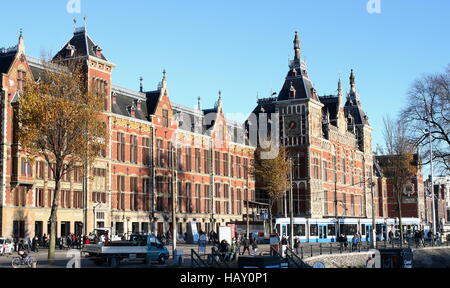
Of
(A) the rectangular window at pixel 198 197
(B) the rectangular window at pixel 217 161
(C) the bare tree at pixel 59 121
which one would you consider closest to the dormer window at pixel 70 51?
(C) the bare tree at pixel 59 121

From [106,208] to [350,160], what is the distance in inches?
2269

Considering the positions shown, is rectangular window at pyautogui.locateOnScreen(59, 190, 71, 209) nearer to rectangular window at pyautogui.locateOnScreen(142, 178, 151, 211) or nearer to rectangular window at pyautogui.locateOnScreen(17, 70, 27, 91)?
rectangular window at pyautogui.locateOnScreen(17, 70, 27, 91)

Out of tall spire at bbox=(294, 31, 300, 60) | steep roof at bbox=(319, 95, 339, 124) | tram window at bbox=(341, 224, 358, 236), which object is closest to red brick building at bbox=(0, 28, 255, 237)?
tall spire at bbox=(294, 31, 300, 60)

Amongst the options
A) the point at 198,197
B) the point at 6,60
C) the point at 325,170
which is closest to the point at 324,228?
the point at 198,197

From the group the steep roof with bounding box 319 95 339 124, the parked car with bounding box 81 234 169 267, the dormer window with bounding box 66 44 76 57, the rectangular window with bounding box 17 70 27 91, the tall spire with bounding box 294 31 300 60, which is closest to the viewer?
the parked car with bounding box 81 234 169 267

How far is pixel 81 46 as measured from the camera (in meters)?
64.7

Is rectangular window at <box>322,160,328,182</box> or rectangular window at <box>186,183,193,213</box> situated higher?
rectangular window at <box>322,160,328,182</box>

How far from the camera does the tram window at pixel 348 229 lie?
245ft

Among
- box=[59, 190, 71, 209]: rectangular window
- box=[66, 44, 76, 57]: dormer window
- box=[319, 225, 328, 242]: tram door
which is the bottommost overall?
box=[319, 225, 328, 242]: tram door

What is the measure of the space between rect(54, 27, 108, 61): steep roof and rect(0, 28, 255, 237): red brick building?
0.13 meters

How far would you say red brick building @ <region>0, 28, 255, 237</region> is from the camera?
183 ft

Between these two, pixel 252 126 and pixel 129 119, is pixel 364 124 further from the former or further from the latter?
pixel 129 119

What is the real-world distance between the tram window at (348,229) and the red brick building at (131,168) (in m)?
16.8

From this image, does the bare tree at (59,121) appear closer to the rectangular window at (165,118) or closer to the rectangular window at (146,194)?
the rectangular window at (146,194)
